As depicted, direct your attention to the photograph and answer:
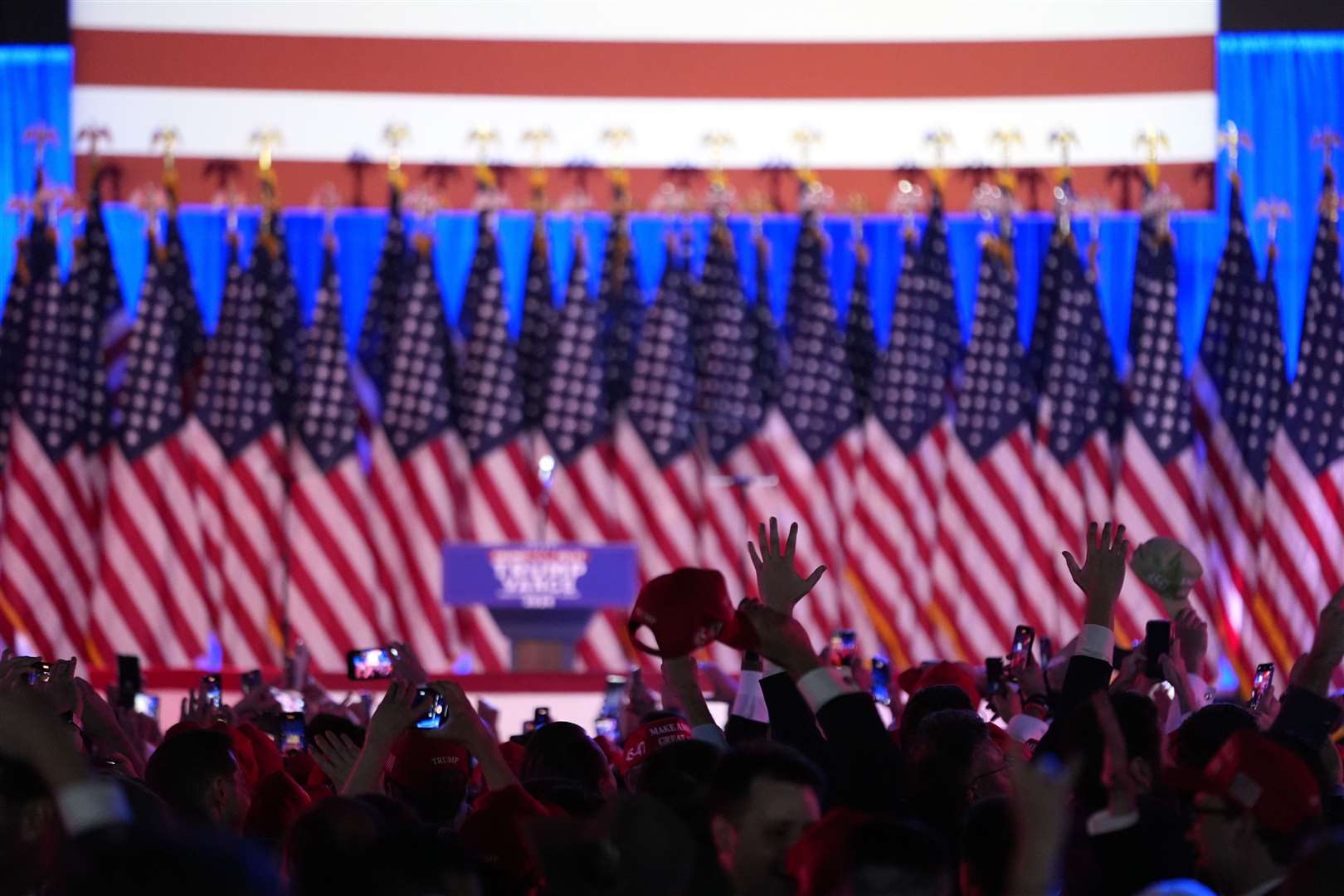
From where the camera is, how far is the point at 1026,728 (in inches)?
173

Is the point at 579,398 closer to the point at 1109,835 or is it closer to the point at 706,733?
the point at 706,733

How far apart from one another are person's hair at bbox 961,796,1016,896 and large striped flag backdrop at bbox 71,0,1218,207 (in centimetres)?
1137

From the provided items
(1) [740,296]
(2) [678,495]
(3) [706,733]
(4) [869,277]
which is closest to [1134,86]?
(4) [869,277]

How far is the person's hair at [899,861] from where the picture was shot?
94.6 inches

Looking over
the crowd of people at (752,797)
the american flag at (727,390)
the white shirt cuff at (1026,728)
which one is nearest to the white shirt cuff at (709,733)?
the crowd of people at (752,797)

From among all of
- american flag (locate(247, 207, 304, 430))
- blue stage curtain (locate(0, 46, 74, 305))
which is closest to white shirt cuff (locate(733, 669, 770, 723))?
american flag (locate(247, 207, 304, 430))

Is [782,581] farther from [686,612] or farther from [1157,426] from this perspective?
[1157,426]

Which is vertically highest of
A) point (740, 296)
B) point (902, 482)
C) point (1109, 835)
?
point (740, 296)

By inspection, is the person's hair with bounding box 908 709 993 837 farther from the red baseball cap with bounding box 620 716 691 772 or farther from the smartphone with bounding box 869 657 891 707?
the smartphone with bounding box 869 657 891 707

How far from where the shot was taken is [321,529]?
497 inches

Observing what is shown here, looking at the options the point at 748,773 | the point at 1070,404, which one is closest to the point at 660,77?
the point at 1070,404

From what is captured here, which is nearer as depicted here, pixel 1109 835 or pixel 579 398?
pixel 1109 835

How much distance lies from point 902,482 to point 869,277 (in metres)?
1.71

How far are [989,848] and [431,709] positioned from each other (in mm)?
1462
